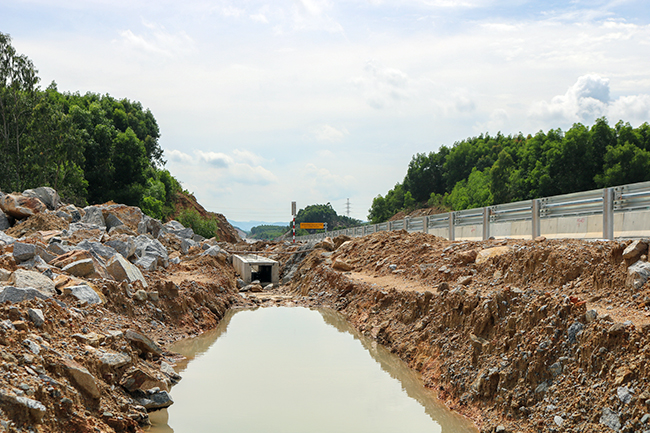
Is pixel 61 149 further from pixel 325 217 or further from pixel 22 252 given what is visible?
pixel 325 217

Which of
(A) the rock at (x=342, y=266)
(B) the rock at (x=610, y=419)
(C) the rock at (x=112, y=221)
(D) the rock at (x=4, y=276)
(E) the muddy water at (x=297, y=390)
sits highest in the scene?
(C) the rock at (x=112, y=221)

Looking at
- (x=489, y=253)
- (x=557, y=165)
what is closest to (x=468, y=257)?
(x=489, y=253)

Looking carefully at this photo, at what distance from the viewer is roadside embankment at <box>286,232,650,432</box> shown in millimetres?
5352

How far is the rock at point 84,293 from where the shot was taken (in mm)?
9191

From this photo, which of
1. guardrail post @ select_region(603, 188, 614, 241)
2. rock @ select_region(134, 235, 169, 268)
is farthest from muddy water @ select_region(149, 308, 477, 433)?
rock @ select_region(134, 235, 169, 268)

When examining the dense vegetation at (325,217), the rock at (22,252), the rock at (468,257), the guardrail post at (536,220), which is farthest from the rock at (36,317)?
the dense vegetation at (325,217)

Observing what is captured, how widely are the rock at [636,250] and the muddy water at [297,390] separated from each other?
11.3 ft

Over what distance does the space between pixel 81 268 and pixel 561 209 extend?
1165 centimetres

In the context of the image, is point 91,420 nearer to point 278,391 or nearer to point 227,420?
point 227,420

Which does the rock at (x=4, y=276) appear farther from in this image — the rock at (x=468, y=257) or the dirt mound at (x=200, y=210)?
the dirt mound at (x=200, y=210)

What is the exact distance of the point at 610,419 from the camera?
16.5 ft

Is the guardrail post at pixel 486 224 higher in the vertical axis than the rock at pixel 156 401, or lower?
higher

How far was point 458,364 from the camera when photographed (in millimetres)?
8188

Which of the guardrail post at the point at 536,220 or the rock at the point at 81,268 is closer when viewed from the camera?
the rock at the point at 81,268
